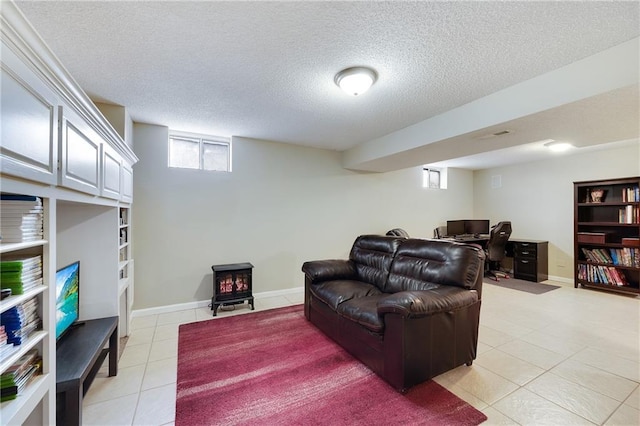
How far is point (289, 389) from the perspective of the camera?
6.73 ft

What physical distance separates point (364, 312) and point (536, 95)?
7.70ft

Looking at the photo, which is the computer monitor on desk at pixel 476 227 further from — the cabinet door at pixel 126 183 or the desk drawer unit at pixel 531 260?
the cabinet door at pixel 126 183

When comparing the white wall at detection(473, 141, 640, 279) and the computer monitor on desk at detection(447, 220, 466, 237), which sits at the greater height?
the white wall at detection(473, 141, 640, 279)

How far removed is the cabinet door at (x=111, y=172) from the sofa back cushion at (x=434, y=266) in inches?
108

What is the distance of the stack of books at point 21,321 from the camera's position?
1126mm

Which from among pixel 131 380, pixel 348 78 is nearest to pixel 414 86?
pixel 348 78

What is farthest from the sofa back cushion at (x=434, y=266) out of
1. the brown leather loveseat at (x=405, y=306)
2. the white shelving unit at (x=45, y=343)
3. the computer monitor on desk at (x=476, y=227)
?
the computer monitor on desk at (x=476, y=227)

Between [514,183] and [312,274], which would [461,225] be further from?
[312,274]

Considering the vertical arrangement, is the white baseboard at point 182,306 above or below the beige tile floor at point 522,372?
above

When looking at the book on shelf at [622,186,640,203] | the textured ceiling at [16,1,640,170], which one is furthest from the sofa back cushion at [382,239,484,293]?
the book on shelf at [622,186,640,203]

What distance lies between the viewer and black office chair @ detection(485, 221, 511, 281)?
5.32m

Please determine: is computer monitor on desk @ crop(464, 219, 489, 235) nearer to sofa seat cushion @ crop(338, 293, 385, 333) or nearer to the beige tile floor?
the beige tile floor

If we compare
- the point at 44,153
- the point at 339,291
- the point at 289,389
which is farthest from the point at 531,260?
the point at 44,153

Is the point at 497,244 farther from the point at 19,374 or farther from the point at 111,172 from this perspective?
the point at 19,374
